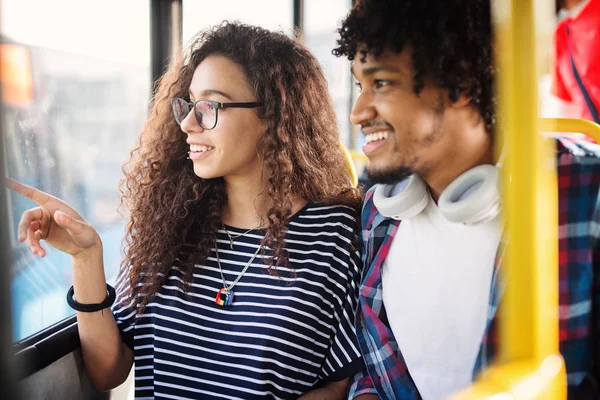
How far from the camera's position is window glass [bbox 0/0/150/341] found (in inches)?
58.7

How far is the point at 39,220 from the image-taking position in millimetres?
1342

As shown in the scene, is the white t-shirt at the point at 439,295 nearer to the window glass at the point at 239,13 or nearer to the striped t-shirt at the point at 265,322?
the striped t-shirt at the point at 265,322

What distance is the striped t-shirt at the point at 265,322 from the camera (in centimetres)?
137

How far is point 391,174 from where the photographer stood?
0.93 m

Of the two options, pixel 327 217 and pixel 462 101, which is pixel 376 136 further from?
pixel 327 217

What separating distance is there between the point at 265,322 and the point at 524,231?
859 mm

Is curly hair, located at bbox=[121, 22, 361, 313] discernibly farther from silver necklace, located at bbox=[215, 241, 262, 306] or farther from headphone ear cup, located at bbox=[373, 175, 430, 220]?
headphone ear cup, located at bbox=[373, 175, 430, 220]

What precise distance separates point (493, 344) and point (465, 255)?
160 mm

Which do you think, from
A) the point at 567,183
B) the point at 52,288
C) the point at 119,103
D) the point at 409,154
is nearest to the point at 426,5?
the point at 409,154

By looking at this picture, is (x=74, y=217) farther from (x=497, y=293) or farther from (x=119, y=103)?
(x=497, y=293)

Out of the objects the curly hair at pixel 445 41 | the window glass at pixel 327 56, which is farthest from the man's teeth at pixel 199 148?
the curly hair at pixel 445 41

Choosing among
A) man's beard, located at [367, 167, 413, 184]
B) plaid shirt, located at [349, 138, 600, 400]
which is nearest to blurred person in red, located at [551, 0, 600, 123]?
plaid shirt, located at [349, 138, 600, 400]

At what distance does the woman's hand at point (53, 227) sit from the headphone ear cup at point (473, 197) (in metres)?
0.91

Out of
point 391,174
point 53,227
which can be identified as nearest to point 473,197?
point 391,174
